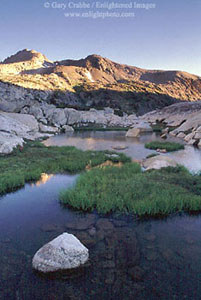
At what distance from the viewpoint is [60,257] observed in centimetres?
637

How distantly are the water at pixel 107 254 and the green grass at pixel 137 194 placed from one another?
571 mm

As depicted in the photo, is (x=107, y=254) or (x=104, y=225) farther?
(x=104, y=225)

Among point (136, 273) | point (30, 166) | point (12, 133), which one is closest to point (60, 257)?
point (136, 273)

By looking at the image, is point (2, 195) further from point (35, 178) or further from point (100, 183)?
point (100, 183)

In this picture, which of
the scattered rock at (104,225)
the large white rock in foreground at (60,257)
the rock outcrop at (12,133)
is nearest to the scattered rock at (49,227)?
the scattered rock at (104,225)

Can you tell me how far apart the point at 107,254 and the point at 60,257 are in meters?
1.67

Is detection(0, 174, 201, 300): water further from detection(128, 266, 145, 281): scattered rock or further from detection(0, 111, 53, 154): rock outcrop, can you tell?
detection(0, 111, 53, 154): rock outcrop

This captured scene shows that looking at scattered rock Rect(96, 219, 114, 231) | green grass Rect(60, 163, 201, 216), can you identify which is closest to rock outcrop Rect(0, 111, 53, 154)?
green grass Rect(60, 163, 201, 216)

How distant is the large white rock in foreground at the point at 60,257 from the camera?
6332 mm

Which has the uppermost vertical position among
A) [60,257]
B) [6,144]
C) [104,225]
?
[6,144]

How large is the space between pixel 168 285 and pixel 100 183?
306 inches

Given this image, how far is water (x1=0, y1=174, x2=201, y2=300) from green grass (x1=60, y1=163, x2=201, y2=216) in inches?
22.5

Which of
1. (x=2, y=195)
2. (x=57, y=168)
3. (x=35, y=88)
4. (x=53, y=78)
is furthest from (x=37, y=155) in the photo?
(x=53, y=78)

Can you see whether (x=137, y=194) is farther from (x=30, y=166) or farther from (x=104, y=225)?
(x=30, y=166)
